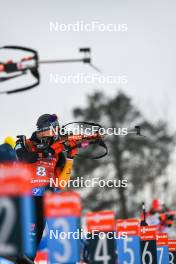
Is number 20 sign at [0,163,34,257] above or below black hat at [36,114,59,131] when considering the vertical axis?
below

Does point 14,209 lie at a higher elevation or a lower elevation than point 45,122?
lower

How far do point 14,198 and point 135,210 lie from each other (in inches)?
1581

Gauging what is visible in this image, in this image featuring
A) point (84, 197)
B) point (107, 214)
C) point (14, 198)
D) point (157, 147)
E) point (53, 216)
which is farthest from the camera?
point (157, 147)

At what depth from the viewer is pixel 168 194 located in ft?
152

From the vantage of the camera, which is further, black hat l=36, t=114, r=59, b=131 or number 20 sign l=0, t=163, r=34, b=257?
black hat l=36, t=114, r=59, b=131

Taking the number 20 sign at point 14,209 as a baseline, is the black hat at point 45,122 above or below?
above

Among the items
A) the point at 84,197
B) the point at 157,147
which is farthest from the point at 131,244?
the point at 157,147

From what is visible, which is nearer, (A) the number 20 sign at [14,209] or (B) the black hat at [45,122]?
(A) the number 20 sign at [14,209]

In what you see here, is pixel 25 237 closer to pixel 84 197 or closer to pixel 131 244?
pixel 131 244

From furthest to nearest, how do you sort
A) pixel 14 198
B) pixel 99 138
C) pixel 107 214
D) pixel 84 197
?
pixel 84 197
pixel 99 138
pixel 107 214
pixel 14 198

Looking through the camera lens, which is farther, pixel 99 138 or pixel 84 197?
pixel 84 197

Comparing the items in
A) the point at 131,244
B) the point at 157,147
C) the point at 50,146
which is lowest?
the point at 131,244

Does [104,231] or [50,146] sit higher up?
[50,146]

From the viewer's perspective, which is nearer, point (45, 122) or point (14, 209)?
point (14, 209)
